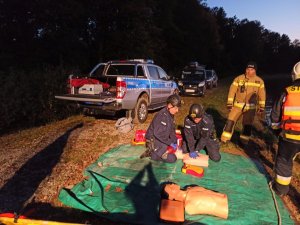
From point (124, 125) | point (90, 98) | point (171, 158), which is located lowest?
point (171, 158)

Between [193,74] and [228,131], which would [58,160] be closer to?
[228,131]

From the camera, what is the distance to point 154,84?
10.0 m

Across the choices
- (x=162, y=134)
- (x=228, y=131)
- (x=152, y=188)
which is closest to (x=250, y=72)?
(x=228, y=131)

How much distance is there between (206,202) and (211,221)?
25 centimetres

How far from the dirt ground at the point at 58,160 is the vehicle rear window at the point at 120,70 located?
1.59 metres

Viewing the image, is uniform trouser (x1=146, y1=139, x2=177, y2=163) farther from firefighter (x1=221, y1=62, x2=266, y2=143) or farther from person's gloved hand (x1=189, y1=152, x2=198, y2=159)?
firefighter (x1=221, y1=62, x2=266, y2=143)

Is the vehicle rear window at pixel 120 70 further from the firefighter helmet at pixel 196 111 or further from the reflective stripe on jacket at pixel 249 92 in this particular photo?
the firefighter helmet at pixel 196 111

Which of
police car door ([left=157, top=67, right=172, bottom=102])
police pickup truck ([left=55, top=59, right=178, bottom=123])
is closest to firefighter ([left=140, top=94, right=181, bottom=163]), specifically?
police pickup truck ([left=55, top=59, right=178, bottom=123])

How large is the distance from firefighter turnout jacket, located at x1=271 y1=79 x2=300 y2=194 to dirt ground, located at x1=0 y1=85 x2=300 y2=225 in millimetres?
559

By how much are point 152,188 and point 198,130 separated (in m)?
1.81

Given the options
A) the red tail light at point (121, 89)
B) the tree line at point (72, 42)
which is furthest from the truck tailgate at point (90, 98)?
the tree line at point (72, 42)

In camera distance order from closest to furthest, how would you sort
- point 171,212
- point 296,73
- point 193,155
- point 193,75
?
point 171,212 < point 296,73 < point 193,155 < point 193,75

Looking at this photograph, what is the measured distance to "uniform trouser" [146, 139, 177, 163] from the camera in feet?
19.2

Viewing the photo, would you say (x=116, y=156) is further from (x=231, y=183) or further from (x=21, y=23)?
(x=21, y=23)
